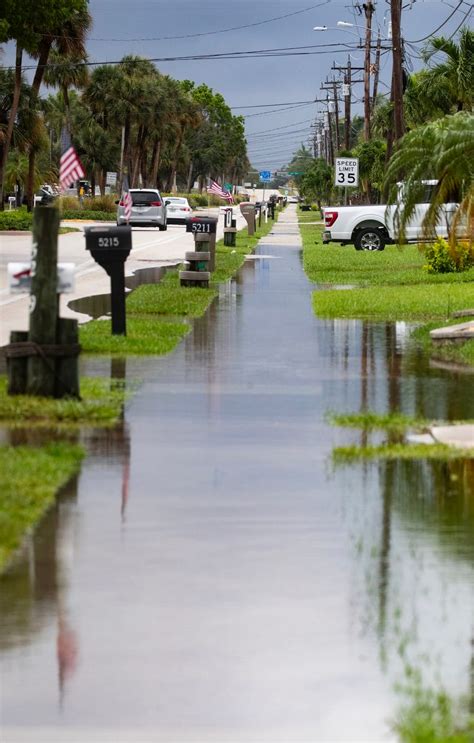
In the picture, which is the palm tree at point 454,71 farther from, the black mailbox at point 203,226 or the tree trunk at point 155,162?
the tree trunk at point 155,162

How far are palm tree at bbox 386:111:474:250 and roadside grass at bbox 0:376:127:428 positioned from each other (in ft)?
42.7

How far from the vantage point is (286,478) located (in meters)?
9.77

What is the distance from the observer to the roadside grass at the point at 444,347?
1658 centimetres

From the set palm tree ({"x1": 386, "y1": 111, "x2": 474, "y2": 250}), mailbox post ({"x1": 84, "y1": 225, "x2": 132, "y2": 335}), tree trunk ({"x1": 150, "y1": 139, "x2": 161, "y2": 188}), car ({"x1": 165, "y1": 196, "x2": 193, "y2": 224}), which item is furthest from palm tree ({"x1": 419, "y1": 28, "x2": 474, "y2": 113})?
tree trunk ({"x1": 150, "y1": 139, "x2": 161, "y2": 188})

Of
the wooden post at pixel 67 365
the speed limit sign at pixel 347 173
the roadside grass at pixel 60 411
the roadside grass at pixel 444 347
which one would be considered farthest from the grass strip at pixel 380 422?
the speed limit sign at pixel 347 173

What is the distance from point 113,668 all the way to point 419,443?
5448mm

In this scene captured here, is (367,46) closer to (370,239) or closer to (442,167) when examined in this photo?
(370,239)

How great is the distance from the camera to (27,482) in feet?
30.0

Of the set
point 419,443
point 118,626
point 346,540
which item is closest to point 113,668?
point 118,626

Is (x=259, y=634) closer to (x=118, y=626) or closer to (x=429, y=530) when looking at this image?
(x=118, y=626)

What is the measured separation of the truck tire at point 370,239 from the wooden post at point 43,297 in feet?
103

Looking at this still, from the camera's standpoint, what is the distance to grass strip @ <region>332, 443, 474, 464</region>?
34.6 feet

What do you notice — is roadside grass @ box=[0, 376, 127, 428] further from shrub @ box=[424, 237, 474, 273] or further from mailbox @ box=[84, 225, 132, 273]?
shrub @ box=[424, 237, 474, 273]

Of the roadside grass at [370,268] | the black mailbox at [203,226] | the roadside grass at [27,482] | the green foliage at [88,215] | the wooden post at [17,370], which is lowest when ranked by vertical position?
the green foliage at [88,215]
